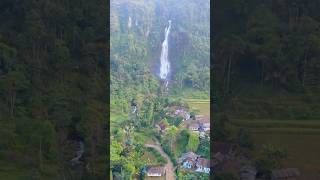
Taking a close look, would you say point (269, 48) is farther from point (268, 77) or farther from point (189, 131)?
point (189, 131)

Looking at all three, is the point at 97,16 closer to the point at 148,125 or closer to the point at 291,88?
the point at 148,125

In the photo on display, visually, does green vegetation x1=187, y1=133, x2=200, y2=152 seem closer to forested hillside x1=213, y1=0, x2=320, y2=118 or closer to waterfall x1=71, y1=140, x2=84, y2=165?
forested hillside x1=213, y1=0, x2=320, y2=118

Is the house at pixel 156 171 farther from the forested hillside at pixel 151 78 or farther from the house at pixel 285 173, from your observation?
the house at pixel 285 173

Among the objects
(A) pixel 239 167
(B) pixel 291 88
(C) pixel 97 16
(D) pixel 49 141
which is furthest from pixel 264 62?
(D) pixel 49 141

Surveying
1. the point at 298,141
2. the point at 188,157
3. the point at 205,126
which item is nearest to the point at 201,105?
the point at 205,126

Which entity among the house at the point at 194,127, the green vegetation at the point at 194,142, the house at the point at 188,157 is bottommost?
the house at the point at 188,157

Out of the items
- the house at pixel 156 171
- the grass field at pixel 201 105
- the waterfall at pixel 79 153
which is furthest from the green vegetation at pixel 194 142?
the waterfall at pixel 79 153

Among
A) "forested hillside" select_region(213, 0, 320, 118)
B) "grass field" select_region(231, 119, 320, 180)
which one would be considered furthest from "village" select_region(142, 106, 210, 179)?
"grass field" select_region(231, 119, 320, 180)
